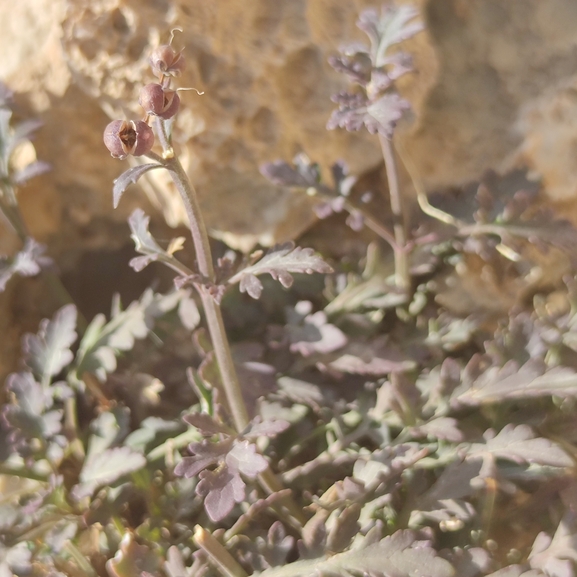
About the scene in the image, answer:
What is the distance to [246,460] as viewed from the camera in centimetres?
78

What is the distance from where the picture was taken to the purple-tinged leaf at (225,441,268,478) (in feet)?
2.51

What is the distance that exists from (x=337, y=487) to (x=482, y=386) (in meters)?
0.29

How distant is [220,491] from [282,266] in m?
0.30

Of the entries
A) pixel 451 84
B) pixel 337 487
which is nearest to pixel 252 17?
pixel 451 84

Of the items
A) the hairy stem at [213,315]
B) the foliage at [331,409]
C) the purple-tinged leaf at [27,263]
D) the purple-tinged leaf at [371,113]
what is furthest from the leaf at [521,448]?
the purple-tinged leaf at [27,263]

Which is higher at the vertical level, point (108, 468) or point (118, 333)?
point (118, 333)

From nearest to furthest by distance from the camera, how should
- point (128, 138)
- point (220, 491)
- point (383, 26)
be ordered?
point (128, 138) → point (220, 491) → point (383, 26)

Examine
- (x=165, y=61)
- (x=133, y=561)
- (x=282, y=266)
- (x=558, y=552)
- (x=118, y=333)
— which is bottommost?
(x=558, y=552)

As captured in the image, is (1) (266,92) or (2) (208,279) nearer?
(2) (208,279)

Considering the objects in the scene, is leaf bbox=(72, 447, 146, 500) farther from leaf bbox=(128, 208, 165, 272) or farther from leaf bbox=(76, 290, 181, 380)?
leaf bbox=(128, 208, 165, 272)

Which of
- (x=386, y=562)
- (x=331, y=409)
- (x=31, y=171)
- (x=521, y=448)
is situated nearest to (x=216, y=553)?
(x=386, y=562)

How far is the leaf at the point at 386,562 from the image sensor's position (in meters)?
0.78

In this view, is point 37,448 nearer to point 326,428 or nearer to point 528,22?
point 326,428

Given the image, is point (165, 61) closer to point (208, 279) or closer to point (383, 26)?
point (208, 279)
